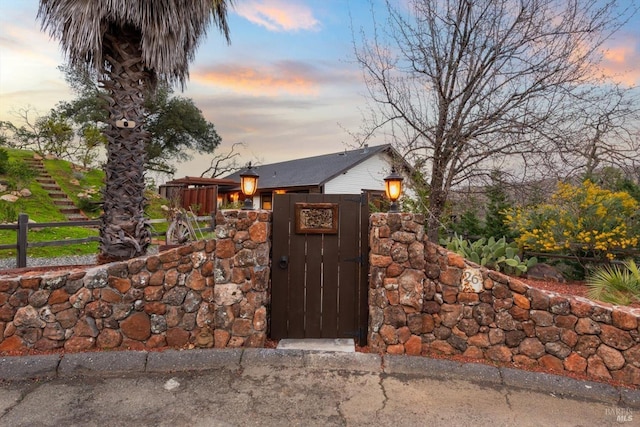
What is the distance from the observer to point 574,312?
348cm

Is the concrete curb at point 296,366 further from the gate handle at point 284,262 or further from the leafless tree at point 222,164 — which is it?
the leafless tree at point 222,164

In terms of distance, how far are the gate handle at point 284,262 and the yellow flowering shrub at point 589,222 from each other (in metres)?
4.94

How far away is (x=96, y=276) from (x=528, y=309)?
461 centimetres

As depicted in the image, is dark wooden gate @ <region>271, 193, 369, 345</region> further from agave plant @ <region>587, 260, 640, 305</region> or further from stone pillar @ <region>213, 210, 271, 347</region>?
agave plant @ <region>587, 260, 640, 305</region>

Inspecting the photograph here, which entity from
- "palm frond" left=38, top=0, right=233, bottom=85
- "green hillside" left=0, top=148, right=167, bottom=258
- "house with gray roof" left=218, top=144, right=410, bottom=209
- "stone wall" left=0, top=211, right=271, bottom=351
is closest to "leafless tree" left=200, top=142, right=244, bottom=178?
"house with gray roof" left=218, top=144, right=410, bottom=209

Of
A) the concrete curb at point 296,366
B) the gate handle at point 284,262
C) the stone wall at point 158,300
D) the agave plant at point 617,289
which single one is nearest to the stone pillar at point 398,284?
the concrete curb at point 296,366

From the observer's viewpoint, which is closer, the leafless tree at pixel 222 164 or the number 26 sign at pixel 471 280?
the number 26 sign at pixel 471 280

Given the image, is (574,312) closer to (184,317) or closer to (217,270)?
(217,270)

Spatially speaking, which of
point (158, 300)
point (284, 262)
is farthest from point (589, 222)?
point (158, 300)

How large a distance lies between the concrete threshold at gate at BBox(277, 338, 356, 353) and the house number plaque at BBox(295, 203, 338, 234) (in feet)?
4.13

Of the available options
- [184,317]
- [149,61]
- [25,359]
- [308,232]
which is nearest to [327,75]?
[149,61]

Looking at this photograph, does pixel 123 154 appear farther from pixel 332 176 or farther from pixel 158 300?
pixel 332 176

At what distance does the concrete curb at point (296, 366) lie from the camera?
322 centimetres

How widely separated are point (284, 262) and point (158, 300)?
1.43 m
